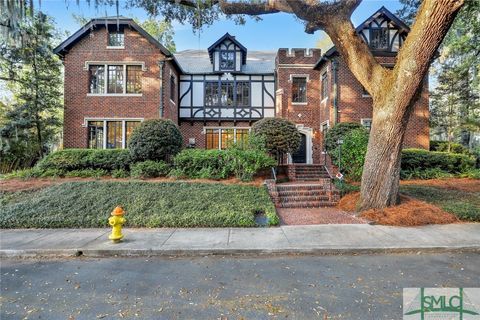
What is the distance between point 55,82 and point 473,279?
18.6m

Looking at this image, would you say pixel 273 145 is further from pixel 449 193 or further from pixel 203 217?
pixel 449 193

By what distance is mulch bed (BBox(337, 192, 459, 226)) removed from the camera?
657 centimetres

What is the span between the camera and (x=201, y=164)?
10.0 metres

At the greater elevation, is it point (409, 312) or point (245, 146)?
point (245, 146)

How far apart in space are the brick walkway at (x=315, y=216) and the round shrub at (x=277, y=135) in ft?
10.5

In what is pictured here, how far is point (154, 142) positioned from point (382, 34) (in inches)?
510

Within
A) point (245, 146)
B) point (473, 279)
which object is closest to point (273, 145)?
point (245, 146)

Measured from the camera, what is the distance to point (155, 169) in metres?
9.90

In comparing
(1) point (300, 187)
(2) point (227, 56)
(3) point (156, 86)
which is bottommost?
(1) point (300, 187)

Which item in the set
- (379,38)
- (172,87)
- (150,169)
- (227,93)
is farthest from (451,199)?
(172,87)

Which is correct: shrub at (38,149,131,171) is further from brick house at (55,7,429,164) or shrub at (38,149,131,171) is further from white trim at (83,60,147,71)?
white trim at (83,60,147,71)

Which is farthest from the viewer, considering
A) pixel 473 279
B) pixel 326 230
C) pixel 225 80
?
pixel 225 80

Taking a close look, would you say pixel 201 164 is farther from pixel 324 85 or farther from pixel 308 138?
pixel 324 85

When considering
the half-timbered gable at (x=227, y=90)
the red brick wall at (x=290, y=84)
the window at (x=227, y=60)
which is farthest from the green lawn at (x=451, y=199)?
the window at (x=227, y=60)
